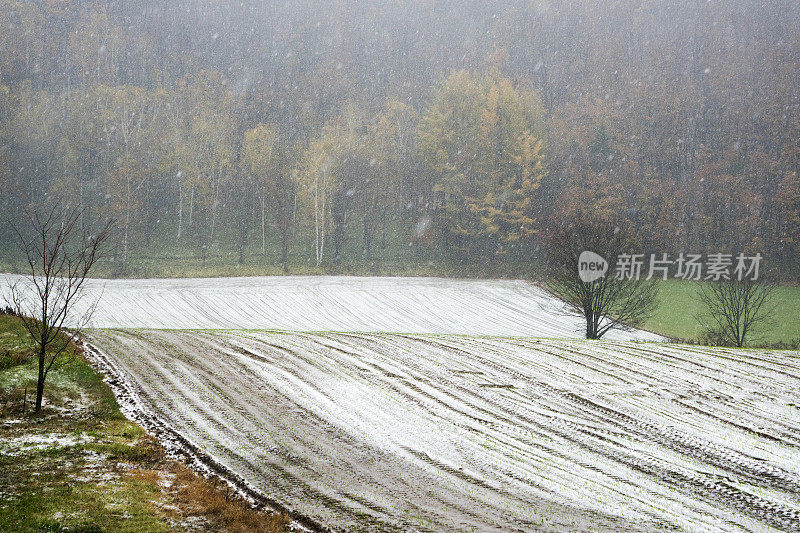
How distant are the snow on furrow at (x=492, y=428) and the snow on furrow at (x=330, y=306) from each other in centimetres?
1081

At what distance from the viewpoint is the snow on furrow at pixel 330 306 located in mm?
29875

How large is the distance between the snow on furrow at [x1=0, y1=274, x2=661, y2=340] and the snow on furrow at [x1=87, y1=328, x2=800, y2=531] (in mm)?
10807

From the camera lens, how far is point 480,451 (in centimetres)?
1048

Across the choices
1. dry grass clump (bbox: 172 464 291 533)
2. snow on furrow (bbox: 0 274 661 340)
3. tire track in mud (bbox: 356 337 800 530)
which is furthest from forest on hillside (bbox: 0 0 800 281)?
dry grass clump (bbox: 172 464 291 533)

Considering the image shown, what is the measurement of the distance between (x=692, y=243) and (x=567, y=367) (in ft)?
130

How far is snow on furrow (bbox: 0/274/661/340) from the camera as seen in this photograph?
98.0ft

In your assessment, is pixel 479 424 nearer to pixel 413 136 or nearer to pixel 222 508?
pixel 222 508

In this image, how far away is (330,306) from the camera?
33.9 m

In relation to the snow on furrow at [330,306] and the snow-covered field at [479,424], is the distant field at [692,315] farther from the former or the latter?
the snow-covered field at [479,424]

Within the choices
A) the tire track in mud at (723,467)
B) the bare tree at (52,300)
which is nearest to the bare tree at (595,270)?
the tire track in mud at (723,467)

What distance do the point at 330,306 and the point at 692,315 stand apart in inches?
832

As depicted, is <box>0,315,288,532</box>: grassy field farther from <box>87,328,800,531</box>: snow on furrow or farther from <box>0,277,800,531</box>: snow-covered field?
<box>87,328,800,531</box>: snow on furrow

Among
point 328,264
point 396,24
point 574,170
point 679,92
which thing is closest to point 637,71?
point 679,92

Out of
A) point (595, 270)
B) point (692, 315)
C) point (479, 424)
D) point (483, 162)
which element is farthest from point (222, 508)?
point (483, 162)
